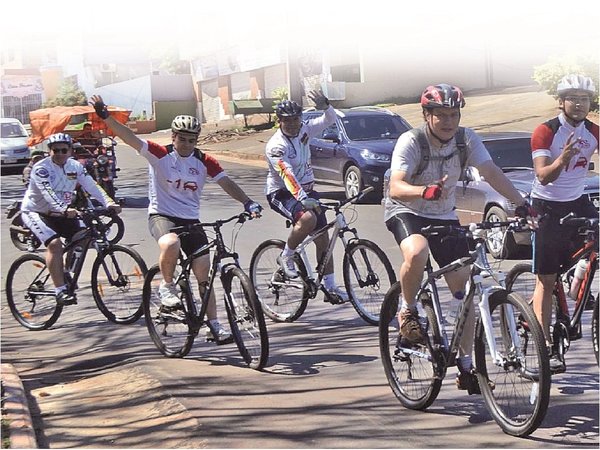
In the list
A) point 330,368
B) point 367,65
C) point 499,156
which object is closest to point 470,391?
point 330,368

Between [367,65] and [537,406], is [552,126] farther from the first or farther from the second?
[367,65]

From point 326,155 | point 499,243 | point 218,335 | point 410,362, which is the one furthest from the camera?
point 326,155

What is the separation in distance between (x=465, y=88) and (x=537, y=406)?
3848 cm

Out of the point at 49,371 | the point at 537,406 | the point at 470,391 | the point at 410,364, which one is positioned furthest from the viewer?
the point at 49,371

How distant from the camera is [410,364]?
6.30 meters

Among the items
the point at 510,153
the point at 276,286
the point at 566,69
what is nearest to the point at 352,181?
the point at 510,153

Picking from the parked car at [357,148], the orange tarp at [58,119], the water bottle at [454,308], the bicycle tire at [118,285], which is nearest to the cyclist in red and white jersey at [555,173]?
the water bottle at [454,308]

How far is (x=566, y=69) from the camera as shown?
28891mm

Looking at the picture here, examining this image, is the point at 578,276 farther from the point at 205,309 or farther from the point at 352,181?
the point at 352,181

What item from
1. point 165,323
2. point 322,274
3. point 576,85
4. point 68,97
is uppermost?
point 576,85

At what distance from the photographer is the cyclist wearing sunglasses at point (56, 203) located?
9773 millimetres

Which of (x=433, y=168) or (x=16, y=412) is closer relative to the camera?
(x=433, y=168)

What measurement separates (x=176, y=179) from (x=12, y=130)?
29773 millimetres

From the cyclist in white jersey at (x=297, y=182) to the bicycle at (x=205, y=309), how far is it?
1.23 metres
